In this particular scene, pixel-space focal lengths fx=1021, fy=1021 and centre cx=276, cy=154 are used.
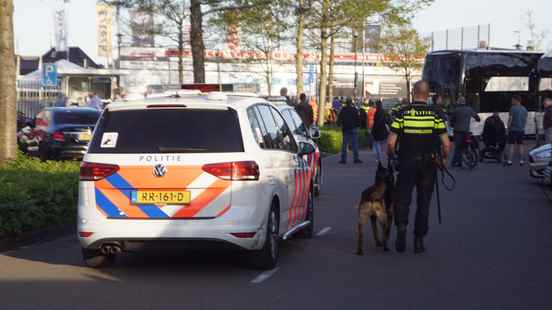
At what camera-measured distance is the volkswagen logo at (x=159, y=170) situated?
A: 30.5 ft

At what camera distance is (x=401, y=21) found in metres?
37.0

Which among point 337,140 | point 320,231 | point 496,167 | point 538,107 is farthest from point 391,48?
point 320,231

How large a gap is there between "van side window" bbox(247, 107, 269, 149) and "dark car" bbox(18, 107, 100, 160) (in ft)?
49.9

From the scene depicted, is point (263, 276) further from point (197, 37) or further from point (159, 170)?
point (197, 37)

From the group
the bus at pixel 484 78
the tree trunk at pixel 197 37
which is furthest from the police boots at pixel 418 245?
the bus at pixel 484 78

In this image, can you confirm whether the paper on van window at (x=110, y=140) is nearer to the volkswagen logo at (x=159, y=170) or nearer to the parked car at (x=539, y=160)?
the volkswagen logo at (x=159, y=170)

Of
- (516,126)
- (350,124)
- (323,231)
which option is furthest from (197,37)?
(323,231)

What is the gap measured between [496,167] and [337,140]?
7.45 m

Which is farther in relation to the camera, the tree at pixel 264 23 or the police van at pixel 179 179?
the tree at pixel 264 23

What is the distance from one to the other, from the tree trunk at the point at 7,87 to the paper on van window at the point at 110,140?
7045mm

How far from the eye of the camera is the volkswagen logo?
930 cm

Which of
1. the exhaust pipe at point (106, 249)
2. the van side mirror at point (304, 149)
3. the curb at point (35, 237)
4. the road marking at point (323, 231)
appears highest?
the van side mirror at point (304, 149)

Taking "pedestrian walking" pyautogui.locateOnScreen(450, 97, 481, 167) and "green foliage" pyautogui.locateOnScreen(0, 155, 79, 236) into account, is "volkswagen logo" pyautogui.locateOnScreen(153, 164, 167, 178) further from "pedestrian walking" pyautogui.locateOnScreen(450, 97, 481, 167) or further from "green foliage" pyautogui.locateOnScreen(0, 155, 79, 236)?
"pedestrian walking" pyautogui.locateOnScreen(450, 97, 481, 167)

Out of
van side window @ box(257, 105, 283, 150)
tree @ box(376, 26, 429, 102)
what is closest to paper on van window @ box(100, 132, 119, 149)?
van side window @ box(257, 105, 283, 150)
